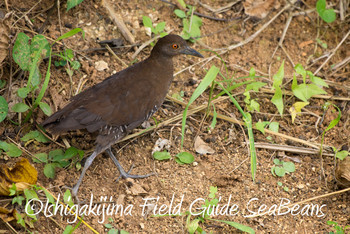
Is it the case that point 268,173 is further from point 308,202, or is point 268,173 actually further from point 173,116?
point 173,116

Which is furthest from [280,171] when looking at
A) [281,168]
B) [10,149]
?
[10,149]

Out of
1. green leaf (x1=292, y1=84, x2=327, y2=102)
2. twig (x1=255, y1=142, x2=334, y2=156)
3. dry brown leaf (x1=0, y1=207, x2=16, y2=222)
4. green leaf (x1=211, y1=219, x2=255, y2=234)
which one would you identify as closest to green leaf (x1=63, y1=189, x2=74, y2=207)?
dry brown leaf (x1=0, y1=207, x2=16, y2=222)

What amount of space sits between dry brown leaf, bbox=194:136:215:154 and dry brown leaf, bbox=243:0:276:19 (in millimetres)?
2153

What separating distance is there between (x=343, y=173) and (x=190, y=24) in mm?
2663

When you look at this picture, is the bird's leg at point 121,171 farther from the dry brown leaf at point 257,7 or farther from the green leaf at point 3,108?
the dry brown leaf at point 257,7

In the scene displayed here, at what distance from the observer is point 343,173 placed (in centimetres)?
439

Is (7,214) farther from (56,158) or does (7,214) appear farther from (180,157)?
(180,157)

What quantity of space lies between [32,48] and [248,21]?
2.91 meters

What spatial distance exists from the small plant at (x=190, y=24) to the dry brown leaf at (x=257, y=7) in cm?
72

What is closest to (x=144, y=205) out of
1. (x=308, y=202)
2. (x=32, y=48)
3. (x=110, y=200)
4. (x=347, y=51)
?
(x=110, y=200)

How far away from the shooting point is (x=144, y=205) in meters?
4.23

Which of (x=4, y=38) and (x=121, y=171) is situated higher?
(x=4, y=38)

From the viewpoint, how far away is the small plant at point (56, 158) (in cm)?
436

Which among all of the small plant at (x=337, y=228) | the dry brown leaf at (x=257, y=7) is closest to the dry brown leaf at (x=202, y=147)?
the small plant at (x=337, y=228)
